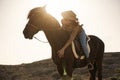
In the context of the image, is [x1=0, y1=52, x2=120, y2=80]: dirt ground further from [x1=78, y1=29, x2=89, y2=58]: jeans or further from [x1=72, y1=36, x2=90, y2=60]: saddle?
[x1=72, y1=36, x2=90, y2=60]: saddle

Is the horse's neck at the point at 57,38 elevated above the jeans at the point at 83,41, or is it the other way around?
the horse's neck at the point at 57,38

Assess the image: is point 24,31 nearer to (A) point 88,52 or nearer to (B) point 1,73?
(A) point 88,52

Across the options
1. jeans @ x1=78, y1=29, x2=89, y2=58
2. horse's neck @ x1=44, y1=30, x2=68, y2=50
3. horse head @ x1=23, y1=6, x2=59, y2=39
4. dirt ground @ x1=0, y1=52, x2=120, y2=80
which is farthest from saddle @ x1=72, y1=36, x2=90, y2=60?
dirt ground @ x1=0, y1=52, x2=120, y2=80

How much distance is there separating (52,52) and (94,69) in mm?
3166

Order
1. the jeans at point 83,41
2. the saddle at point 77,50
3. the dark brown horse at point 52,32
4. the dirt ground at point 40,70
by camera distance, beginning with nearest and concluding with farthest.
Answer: the dark brown horse at point 52,32 < the saddle at point 77,50 < the jeans at point 83,41 < the dirt ground at point 40,70

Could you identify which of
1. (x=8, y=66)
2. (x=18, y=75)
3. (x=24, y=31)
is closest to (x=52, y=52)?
(x=24, y=31)

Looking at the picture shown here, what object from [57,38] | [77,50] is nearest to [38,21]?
[57,38]

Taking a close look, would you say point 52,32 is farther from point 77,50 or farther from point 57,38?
point 77,50

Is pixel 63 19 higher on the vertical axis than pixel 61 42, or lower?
higher

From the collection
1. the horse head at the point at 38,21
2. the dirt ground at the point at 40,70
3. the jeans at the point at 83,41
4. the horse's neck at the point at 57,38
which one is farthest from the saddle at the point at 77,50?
the dirt ground at the point at 40,70

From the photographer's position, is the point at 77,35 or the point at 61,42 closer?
the point at 61,42

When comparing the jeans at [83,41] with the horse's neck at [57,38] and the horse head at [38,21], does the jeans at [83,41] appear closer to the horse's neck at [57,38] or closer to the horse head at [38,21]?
the horse's neck at [57,38]

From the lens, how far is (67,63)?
9672 mm

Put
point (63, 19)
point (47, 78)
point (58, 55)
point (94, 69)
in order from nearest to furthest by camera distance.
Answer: point (58, 55) → point (63, 19) → point (94, 69) → point (47, 78)
